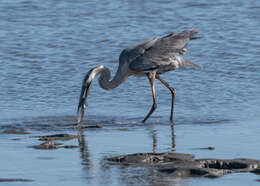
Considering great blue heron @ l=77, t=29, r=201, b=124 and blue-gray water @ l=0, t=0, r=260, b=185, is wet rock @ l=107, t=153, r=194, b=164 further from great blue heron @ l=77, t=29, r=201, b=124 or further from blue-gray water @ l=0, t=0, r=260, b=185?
→ great blue heron @ l=77, t=29, r=201, b=124

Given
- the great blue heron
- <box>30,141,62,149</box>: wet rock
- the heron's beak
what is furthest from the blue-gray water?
the great blue heron

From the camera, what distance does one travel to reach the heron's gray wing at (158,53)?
12.0 meters

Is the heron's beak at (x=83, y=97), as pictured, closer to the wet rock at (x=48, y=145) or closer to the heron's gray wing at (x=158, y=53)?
the heron's gray wing at (x=158, y=53)

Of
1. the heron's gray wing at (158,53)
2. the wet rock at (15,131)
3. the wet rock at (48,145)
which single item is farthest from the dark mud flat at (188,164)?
the heron's gray wing at (158,53)

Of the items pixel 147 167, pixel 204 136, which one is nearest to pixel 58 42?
pixel 204 136

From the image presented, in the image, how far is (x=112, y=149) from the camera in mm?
8836

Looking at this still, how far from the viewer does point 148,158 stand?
809 cm

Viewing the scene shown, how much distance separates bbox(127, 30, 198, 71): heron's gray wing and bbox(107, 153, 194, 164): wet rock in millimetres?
3887

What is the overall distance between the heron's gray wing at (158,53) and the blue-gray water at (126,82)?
725 millimetres

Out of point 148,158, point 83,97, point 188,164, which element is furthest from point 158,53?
point 188,164

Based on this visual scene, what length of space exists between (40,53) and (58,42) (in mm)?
1104

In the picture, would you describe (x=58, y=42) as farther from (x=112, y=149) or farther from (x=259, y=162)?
(x=259, y=162)

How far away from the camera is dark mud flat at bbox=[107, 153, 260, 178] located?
292 inches

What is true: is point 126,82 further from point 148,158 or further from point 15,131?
point 148,158
